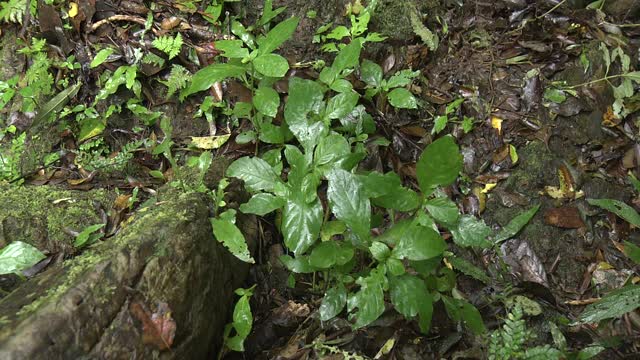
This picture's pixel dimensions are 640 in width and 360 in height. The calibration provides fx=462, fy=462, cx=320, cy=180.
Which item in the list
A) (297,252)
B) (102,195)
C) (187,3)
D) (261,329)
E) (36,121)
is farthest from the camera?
(187,3)

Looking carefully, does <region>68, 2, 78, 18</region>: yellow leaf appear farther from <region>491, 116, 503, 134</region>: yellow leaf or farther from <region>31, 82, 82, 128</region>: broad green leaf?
<region>491, 116, 503, 134</region>: yellow leaf

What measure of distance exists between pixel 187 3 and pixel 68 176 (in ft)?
4.93

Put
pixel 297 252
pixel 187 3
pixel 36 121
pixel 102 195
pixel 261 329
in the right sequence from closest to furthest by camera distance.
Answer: pixel 297 252
pixel 261 329
pixel 102 195
pixel 36 121
pixel 187 3

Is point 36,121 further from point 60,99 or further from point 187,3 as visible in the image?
point 187,3

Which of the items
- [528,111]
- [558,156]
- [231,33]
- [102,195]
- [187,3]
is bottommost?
[558,156]

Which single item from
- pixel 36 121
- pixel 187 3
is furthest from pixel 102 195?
pixel 187 3

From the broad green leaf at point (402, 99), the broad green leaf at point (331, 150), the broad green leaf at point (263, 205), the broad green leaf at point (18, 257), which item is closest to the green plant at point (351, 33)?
the broad green leaf at point (402, 99)

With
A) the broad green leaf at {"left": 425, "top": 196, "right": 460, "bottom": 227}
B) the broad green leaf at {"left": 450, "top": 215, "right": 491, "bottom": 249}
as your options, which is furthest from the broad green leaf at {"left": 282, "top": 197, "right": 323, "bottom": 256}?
the broad green leaf at {"left": 450, "top": 215, "right": 491, "bottom": 249}

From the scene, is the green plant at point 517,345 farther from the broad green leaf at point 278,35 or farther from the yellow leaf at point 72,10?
the yellow leaf at point 72,10

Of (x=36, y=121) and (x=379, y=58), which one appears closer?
(x=36, y=121)

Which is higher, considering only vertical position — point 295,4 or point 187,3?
point 187,3

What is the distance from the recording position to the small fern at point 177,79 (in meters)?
3.21

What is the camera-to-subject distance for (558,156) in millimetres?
3186

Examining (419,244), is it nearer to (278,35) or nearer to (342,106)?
(342,106)
